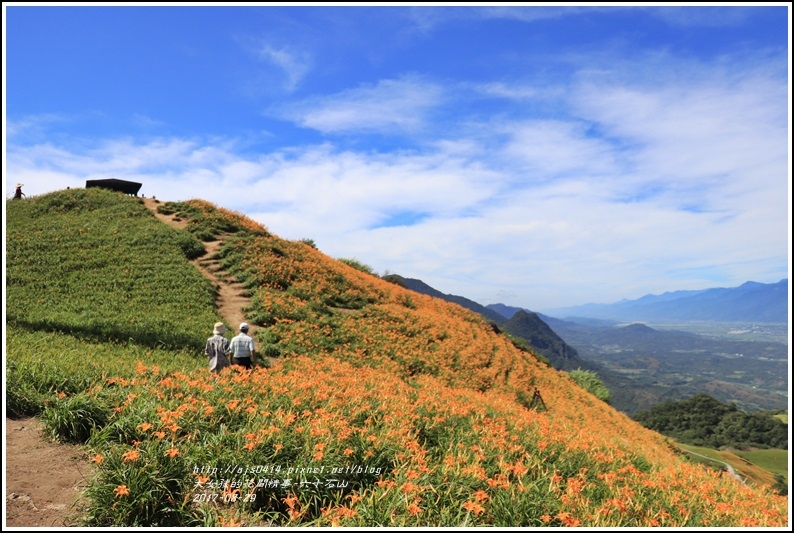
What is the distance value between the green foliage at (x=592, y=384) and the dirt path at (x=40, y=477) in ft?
107

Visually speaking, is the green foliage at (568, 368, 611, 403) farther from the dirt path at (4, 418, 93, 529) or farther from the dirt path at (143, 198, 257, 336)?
the dirt path at (4, 418, 93, 529)

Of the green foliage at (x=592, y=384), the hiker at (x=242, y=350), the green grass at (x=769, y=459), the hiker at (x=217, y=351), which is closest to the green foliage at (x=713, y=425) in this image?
the green grass at (x=769, y=459)

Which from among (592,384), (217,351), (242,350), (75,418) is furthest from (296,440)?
(592,384)

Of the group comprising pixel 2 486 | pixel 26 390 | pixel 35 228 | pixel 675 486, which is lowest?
pixel 675 486

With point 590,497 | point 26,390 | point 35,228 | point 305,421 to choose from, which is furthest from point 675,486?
point 35,228

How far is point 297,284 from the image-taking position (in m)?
22.1

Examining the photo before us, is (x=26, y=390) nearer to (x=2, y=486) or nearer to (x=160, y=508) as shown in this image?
(x=2, y=486)

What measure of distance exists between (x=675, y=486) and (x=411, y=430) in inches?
179

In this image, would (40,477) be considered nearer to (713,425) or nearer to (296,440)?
(296,440)

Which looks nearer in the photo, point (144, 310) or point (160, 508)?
point (160, 508)

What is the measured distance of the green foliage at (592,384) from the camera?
3275 centimetres

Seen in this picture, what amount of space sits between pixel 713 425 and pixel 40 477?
137 metres

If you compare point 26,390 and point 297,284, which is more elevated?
point 297,284

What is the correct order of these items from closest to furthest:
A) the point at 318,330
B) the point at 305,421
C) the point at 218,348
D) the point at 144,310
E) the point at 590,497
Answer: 1. the point at 590,497
2. the point at 305,421
3. the point at 218,348
4. the point at 144,310
5. the point at 318,330
